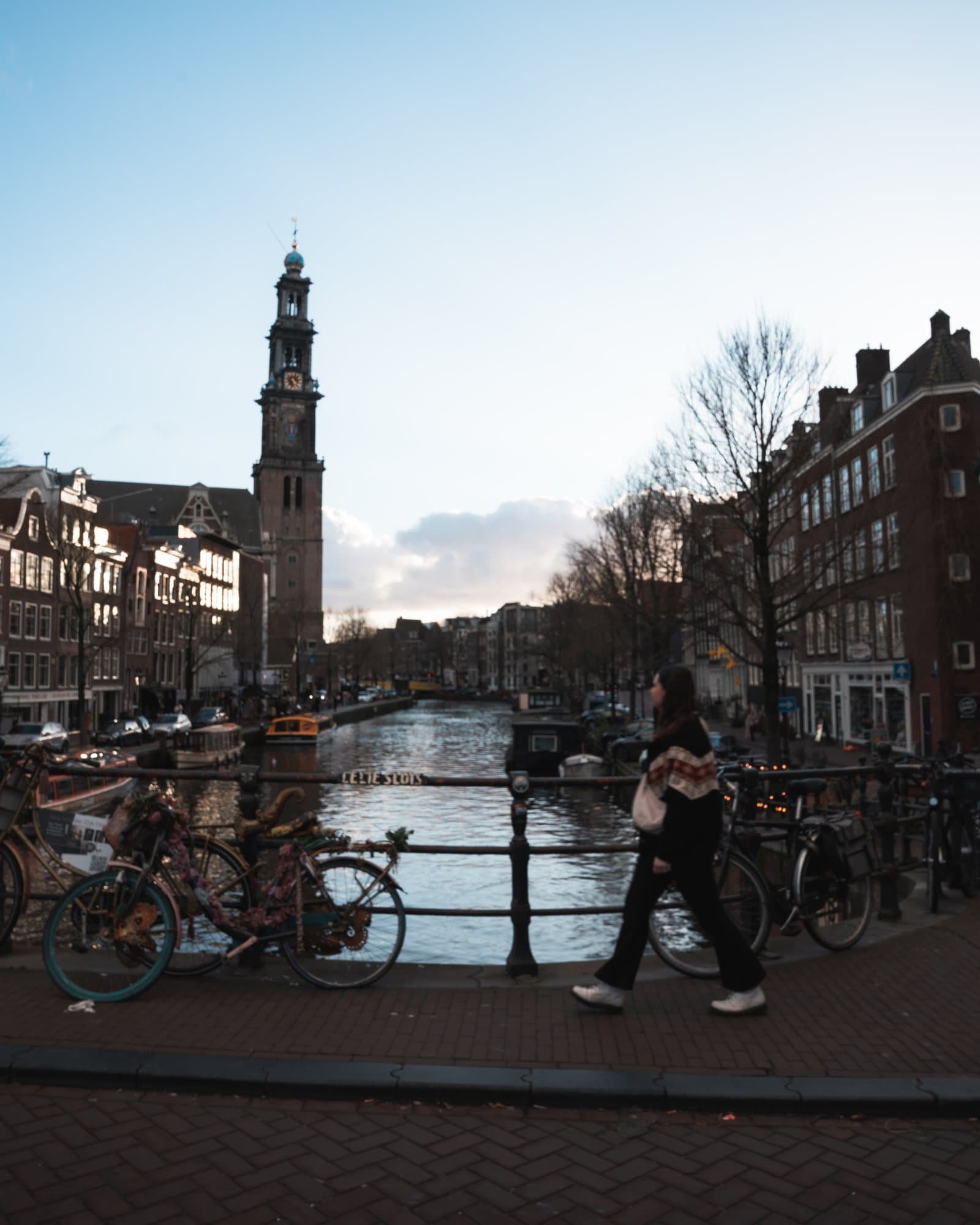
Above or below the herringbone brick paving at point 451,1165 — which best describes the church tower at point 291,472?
above

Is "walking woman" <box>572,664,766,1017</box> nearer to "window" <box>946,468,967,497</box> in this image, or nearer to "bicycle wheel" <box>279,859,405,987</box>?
"bicycle wheel" <box>279,859,405,987</box>

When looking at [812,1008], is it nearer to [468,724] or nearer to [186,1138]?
[186,1138]

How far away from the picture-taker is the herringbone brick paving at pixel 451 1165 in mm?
3750

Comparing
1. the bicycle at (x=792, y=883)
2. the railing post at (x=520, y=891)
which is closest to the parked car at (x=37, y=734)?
the railing post at (x=520, y=891)

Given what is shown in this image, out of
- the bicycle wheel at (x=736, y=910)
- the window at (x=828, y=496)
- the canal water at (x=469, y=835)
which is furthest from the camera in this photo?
the window at (x=828, y=496)

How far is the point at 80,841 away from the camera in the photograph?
6.62 metres

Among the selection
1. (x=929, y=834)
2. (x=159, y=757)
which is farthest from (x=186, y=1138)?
(x=159, y=757)

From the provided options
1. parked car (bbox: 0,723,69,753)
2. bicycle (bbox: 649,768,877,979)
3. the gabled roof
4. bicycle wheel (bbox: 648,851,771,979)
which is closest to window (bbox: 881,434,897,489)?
bicycle (bbox: 649,768,877,979)

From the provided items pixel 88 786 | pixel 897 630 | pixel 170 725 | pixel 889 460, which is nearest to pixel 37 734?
pixel 170 725

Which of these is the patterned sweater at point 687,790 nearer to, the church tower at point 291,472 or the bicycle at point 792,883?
the bicycle at point 792,883

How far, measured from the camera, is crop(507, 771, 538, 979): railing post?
6.57 metres

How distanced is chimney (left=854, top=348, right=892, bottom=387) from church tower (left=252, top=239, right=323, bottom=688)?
292 feet

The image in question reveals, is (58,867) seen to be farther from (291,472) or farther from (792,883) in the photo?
(291,472)

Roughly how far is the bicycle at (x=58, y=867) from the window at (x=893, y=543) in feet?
72.0
